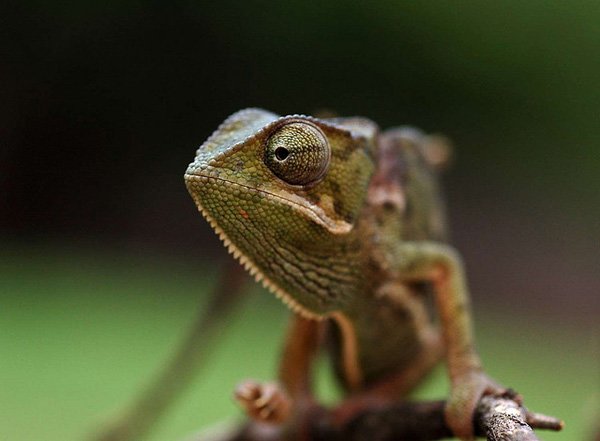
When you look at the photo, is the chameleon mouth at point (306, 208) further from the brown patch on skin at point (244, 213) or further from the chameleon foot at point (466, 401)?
the chameleon foot at point (466, 401)

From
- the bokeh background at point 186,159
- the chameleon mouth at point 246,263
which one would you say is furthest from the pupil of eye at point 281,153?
the bokeh background at point 186,159

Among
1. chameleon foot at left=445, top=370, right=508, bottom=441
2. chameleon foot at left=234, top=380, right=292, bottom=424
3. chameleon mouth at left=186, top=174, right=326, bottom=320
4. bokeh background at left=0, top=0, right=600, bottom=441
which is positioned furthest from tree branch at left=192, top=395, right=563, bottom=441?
bokeh background at left=0, top=0, right=600, bottom=441

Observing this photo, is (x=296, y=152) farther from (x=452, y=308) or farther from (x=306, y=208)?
(x=452, y=308)

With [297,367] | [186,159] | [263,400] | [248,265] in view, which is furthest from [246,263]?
[186,159]

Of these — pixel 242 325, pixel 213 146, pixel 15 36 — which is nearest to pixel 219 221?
pixel 213 146

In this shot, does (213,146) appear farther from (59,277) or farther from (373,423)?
(59,277)

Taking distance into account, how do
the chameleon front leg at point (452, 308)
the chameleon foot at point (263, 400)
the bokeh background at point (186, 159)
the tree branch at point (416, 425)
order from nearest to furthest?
the tree branch at point (416, 425) < the chameleon front leg at point (452, 308) < the chameleon foot at point (263, 400) < the bokeh background at point (186, 159)

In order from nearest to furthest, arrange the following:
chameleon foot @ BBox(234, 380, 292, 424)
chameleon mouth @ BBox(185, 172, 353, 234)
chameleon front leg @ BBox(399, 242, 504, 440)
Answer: chameleon mouth @ BBox(185, 172, 353, 234), chameleon front leg @ BBox(399, 242, 504, 440), chameleon foot @ BBox(234, 380, 292, 424)

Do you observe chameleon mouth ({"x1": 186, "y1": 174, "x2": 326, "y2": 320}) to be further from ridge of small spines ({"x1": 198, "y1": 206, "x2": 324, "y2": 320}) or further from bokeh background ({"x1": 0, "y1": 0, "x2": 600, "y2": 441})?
bokeh background ({"x1": 0, "y1": 0, "x2": 600, "y2": 441})
